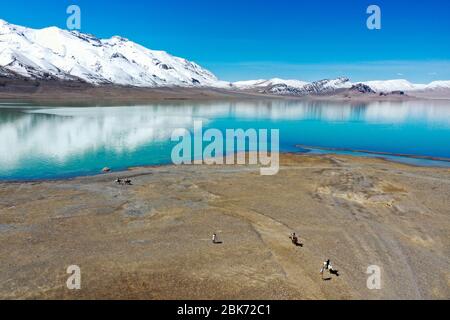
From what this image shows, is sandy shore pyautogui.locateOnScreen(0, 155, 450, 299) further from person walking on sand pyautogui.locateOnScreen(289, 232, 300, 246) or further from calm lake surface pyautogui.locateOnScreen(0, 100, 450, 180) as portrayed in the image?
calm lake surface pyautogui.locateOnScreen(0, 100, 450, 180)

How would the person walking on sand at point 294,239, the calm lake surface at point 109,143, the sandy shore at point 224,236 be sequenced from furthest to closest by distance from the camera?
the calm lake surface at point 109,143
the person walking on sand at point 294,239
the sandy shore at point 224,236

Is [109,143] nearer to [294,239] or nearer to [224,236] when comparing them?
[224,236]

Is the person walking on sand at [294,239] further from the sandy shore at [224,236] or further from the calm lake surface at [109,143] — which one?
the calm lake surface at [109,143]

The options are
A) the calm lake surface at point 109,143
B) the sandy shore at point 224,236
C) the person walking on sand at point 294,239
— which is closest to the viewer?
the sandy shore at point 224,236

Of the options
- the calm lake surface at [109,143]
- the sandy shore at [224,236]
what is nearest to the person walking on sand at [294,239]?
the sandy shore at [224,236]

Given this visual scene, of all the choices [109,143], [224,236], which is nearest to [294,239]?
[224,236]

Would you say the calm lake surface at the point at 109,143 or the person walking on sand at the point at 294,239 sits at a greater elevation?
the calm lake surface at the point at 109,143
